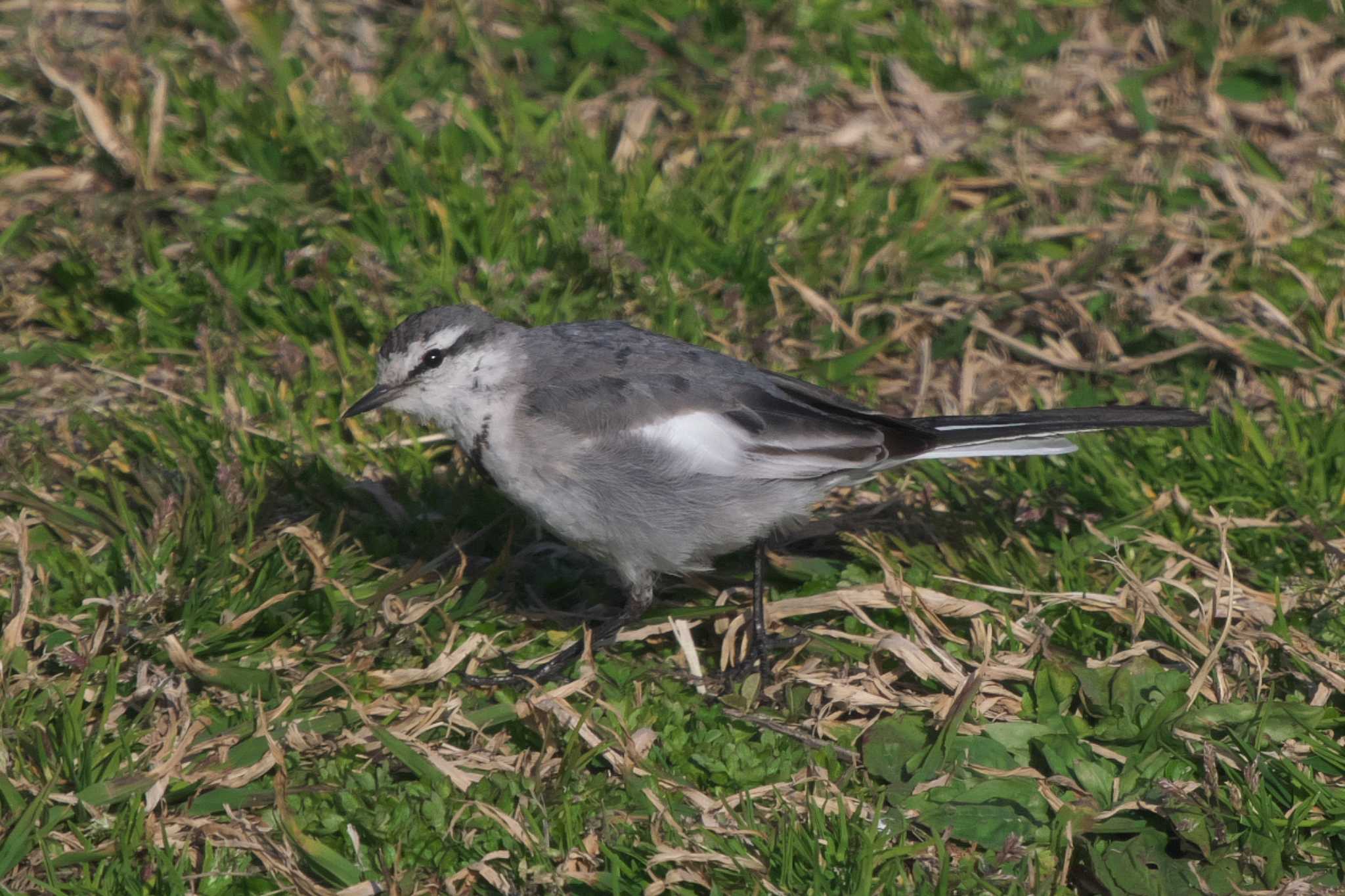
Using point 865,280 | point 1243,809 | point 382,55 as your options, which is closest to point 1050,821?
point 1243,809

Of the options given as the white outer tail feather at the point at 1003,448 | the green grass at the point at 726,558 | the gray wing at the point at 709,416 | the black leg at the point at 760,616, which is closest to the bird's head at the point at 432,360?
the gray wing at the point at 709,416

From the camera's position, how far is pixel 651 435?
4.77 meters

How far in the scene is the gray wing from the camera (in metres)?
4.77

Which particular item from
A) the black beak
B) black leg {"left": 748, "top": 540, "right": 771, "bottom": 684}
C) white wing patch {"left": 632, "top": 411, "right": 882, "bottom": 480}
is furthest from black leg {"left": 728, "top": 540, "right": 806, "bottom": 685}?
the black beak

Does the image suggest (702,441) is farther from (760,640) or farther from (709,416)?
(760,640)

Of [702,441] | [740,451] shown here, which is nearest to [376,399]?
[702,441]

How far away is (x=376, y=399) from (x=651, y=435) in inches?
39.4

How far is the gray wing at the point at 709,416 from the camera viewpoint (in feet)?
15.7

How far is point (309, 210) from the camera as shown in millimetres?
6383

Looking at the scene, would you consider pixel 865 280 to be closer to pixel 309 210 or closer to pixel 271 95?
pixel 309 210

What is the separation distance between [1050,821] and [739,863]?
92 cm

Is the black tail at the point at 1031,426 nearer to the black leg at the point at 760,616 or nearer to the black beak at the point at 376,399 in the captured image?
the black leg at the point at 760,616

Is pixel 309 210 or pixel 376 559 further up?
pixel 309 210

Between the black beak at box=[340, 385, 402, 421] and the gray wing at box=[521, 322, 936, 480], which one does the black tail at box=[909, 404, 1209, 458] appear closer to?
the gray wing at box=[521, 322, 936, 480]
